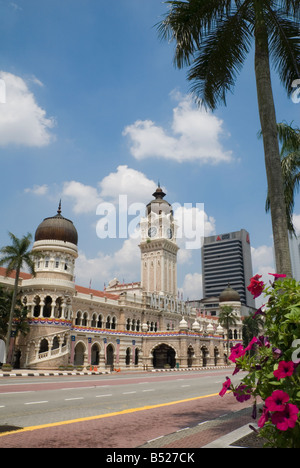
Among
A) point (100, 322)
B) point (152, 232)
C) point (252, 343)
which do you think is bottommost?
point (252, 343)

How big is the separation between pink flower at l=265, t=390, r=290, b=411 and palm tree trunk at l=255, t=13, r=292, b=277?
5315 mm

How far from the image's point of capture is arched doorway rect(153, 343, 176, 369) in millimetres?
55453

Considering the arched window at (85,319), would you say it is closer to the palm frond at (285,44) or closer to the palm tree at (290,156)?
the palm tree at (290,156)

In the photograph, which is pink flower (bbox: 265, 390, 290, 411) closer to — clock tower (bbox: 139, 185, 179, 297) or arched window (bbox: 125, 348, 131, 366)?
arched window (bbox: 125, 348, 131, 366)

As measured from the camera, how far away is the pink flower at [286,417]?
3148 mm

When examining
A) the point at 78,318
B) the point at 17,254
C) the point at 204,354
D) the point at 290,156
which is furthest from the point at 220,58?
the point at 204,354

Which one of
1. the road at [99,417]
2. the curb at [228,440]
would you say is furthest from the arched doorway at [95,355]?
the curb at [228,440]

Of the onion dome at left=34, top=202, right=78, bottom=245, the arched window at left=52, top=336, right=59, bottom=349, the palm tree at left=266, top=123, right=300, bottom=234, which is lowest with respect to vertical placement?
the arched window at left=52, top=336, right=59, bottom=349

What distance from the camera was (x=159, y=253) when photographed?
239 feet

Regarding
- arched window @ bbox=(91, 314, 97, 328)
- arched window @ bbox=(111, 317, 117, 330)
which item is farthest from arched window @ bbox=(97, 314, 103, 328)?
arched window @ bbox=(111, 317, 117, 330)

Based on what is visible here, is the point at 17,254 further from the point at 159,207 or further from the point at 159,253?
the point at 159,207

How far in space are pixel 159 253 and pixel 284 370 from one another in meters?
69.6

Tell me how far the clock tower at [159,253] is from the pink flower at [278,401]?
216ft

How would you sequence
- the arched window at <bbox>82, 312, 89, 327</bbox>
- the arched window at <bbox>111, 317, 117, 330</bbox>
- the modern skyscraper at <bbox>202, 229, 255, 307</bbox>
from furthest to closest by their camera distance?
1. the modern skyscraper at <bbox>202, 229, 255, 307</bbox>
2. the arched window at <bbox>111, 317, 117, 330</bbox>
3. the arched window at <bbox>82, 312, 89, 327</bbox>
